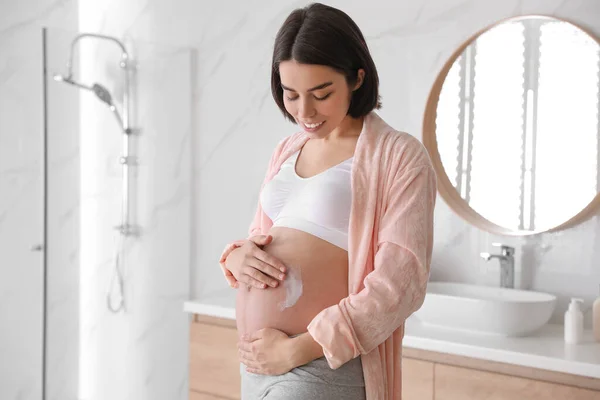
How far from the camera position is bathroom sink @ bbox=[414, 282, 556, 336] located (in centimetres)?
201

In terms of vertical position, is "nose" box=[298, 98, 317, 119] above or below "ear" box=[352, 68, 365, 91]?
below

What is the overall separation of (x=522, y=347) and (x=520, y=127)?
0.75 meters

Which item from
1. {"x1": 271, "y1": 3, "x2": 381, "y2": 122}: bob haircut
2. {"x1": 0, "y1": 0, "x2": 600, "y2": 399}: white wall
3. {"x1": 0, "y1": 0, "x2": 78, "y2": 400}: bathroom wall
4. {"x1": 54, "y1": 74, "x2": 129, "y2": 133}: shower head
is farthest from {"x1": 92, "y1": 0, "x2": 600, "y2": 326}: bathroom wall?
{"x1": 271, "y1": 3, "x2": 381, "y2": 122}: bob haircut

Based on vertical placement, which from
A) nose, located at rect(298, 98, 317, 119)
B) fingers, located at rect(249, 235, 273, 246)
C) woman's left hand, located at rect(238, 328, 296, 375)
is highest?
nose, located at rect(298, 98, 317, 119)

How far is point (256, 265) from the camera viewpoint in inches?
53.0

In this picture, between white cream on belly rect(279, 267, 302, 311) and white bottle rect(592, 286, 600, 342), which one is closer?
white cream on belly rect(279, 267, 302, 311)

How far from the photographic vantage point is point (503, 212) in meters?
2.38

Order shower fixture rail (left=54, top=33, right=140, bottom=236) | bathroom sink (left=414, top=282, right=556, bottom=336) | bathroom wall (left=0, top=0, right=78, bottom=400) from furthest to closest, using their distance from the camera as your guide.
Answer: shower fixture rail (left=54, top=33, right=140, bottom=236) → bathroom wall (left=0, top=0, right=78, bottom=400) → bathroom sink (left=414, top=282, right=556, bottom=336)

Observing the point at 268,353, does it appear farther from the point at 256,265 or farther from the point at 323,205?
the point at 323,205

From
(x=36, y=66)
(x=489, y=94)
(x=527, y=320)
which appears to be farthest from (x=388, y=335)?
(x=36, y=66)

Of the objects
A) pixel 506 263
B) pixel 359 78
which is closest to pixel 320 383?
pixel 359 78

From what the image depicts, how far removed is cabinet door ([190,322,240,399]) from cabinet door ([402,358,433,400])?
66cm

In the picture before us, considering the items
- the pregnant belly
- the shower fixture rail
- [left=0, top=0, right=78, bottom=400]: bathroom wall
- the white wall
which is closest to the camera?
the pregnant belly

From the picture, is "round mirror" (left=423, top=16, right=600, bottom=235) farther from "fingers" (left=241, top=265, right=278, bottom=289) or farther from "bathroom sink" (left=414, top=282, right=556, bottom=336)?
"fingers" (left=241, top=265, right=278, bottom=289)
